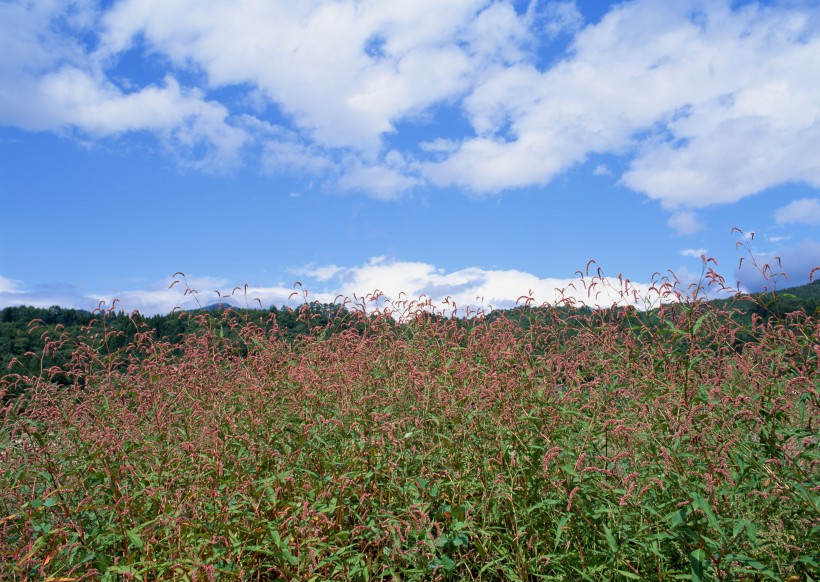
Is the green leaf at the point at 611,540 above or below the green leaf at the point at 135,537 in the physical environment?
below

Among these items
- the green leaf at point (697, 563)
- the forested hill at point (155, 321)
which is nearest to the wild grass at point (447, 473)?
the green leaf at point (697, 563)

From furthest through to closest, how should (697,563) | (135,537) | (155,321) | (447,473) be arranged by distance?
(155,321) → (447,473) → (135,537) → (697,563)

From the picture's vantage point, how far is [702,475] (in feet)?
10.9

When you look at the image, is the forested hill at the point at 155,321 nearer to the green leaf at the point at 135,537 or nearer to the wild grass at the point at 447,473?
the wild grass at the point at 447,473

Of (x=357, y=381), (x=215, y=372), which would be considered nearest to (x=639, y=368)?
(x=357, y=381)

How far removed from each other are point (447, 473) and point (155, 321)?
10740 millimetres

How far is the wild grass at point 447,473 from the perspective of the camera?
11.1 ft

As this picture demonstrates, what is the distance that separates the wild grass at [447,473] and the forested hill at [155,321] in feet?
1.96

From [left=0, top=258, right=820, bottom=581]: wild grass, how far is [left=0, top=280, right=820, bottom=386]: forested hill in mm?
597

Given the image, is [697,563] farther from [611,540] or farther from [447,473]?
[447,473]

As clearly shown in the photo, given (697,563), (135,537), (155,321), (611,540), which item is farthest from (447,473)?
(155,321)

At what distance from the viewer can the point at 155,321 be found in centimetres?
1291

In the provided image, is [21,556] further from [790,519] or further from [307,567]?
[790,519]

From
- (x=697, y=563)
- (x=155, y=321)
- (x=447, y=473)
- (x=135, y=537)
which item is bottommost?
(x=697, y=563)
